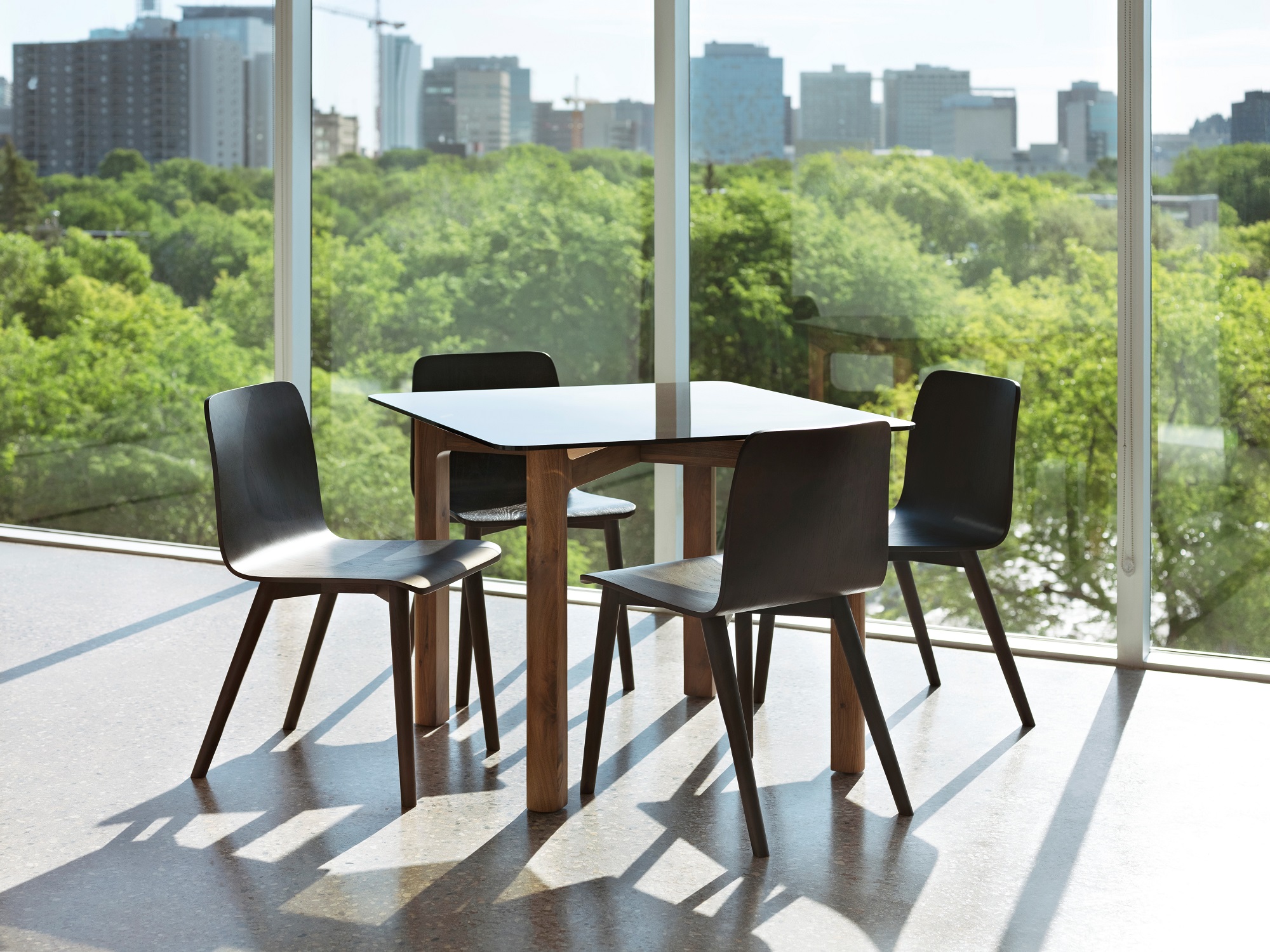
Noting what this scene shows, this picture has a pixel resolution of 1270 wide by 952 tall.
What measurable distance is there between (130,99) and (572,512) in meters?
3.28

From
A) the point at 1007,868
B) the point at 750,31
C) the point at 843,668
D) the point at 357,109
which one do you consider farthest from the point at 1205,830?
the point at 357,109

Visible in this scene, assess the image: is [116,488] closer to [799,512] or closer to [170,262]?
[170,262]

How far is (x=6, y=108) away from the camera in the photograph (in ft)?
19.7

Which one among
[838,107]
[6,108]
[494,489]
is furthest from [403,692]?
[6,108]

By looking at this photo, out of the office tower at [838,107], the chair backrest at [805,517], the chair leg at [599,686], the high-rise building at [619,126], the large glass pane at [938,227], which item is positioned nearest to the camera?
the chair backrest at [805,517]

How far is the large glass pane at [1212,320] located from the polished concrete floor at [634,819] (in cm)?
34

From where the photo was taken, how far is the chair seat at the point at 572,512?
3701mm

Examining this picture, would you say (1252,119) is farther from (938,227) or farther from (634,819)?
(634,819)

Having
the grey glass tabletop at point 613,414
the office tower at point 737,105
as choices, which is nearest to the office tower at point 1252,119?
the office tower at point 737,105

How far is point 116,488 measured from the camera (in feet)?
19.3

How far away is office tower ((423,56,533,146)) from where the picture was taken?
16.3 ft

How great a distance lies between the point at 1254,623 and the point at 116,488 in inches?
175

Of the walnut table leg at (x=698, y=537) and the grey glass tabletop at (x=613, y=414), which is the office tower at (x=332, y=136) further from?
the walnut table leg at (x=698, y=537)

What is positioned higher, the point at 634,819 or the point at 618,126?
the point at 618,126
